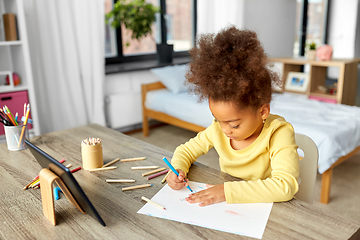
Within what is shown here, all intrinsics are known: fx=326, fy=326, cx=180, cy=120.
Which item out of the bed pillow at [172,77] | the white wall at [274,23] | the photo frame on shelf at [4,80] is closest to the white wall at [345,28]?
the white wall at [274,23]

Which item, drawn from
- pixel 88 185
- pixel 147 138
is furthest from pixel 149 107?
pixel 88 185

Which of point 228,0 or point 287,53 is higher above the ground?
point 228,0

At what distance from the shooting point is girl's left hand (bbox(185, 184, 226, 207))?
2.82ft

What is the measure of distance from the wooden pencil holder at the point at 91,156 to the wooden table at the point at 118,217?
26mm

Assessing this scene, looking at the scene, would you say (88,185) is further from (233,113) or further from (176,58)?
(176,58)

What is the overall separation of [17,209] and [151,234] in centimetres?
38

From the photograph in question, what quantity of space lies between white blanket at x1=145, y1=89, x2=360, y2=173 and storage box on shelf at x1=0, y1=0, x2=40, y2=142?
3.70 ft

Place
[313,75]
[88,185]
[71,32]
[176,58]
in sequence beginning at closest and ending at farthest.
→ [88,185]
[71,32]
[313,75]
[176,58]

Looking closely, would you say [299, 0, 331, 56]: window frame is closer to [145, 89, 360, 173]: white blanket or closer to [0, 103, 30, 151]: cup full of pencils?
[145, 89, 360, 173]: white blanket

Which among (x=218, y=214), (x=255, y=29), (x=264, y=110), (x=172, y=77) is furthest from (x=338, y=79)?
(x=218, y=214)

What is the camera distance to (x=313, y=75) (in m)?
3.48

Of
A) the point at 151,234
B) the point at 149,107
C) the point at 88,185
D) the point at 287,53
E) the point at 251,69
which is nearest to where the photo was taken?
the point at 151,234

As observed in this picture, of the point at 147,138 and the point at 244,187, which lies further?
the point at 147,138

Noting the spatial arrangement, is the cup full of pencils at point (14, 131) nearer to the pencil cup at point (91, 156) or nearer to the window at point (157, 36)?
the pencil cup at point (91, 156)
